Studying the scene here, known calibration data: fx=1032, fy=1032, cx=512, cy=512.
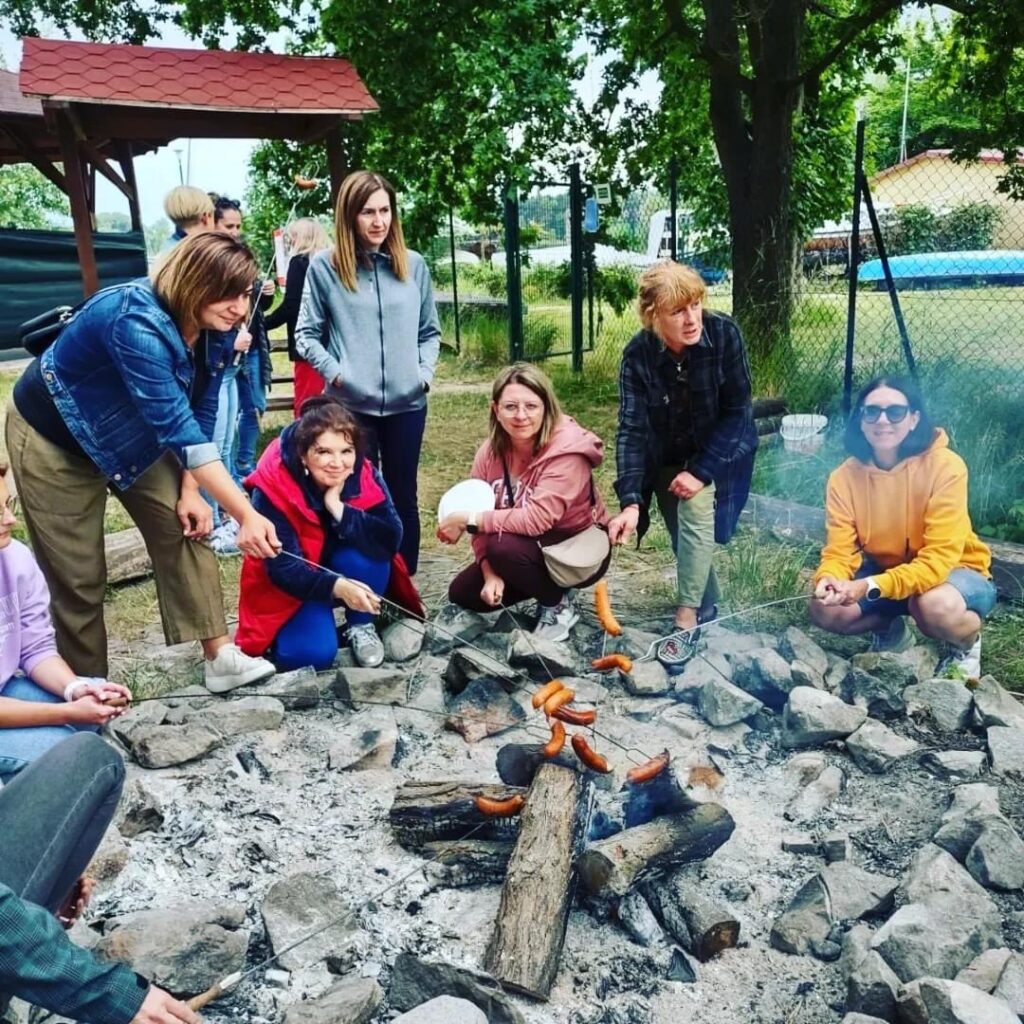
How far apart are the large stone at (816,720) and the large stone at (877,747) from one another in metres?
0.04

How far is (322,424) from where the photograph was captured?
367 centimetres

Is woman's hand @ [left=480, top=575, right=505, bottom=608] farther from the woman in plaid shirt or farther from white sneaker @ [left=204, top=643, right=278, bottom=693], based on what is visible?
white sneaker @ [left=204, top=643, right=278, bottom=693]

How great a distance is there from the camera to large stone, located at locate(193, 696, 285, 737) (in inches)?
129

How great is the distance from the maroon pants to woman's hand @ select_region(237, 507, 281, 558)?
105 cm

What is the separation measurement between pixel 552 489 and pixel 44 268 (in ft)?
32.8

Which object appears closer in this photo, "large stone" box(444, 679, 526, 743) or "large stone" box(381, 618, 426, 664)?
"large stone" box(444, 679, 526, 743)

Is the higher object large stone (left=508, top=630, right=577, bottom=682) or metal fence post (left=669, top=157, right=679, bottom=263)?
metal fence post (left=669, top=157, right=679, bottom=263)

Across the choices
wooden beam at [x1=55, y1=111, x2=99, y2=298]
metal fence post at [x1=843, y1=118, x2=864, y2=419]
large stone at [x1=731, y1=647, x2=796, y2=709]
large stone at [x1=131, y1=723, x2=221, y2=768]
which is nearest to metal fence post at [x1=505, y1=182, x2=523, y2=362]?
wooden beam at [x1=55, y1=111, x2=99, y2=298]

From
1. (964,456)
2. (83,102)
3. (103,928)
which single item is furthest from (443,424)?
(103,928)

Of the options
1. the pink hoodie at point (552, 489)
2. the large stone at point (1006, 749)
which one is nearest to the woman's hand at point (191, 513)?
the pink hoodie at point (552, 489)

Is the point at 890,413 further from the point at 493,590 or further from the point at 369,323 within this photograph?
the point at 369,323

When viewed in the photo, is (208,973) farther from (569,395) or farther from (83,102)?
(569,395)

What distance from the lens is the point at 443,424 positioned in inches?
335

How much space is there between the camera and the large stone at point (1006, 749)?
9.63 ft
